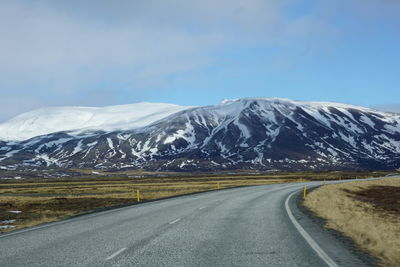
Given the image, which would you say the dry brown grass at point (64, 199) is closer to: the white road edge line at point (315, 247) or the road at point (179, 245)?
the road at point (179, 245)

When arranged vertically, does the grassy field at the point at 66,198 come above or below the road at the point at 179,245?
below

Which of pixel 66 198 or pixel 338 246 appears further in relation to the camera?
pixel 66 198

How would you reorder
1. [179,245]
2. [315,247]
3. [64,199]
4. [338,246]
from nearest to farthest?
[315,247] < [338,246] < [179,245] < [64,199]

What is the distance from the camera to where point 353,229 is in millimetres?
15594

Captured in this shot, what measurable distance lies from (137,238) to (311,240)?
17.4 feet

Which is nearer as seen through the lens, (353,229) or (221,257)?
(221,257)

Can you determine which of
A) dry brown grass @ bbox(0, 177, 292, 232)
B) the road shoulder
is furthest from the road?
dry brown grass @ bbox(0, 177, 292, 232)

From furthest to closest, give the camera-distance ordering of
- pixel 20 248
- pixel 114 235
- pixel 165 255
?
pixel 114 235 < pixel 20 248 < pixel 165 255

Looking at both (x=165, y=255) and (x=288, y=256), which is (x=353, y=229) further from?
(x=165, y=255)

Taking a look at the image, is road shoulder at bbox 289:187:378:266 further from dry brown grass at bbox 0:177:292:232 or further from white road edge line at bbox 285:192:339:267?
dry brown grass at bbox 0:177:292:232

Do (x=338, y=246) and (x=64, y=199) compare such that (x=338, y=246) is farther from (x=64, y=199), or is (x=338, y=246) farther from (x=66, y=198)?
(x=66, y=198)

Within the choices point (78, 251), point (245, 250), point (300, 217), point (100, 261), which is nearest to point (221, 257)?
point (245, 250)

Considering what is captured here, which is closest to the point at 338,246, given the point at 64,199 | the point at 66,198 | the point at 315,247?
the point at 315,247

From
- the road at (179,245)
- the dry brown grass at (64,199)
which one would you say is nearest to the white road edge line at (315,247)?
the road at (179,245)
